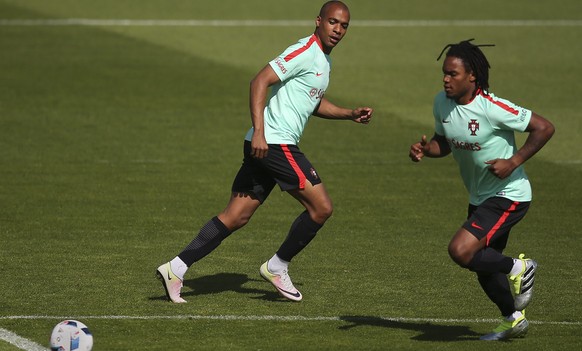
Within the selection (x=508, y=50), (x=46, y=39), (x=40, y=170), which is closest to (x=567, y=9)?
(x=508, y=50)

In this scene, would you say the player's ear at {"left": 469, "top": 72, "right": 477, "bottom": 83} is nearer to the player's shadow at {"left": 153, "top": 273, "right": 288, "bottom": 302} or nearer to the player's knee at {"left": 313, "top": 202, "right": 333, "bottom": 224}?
the player's knee at {"left": 313, "top": 202, "right": 333, "bottom": 224}

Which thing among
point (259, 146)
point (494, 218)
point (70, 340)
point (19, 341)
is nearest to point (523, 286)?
point (494, 218)

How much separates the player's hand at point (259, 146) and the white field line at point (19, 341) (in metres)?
2.32

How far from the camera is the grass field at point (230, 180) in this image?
977 centimetres

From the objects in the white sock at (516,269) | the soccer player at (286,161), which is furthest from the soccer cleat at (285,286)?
the white sock at (516,269)

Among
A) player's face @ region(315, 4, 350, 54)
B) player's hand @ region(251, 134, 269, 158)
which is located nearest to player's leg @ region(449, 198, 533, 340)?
player's hand @ region(251, 134, 269, 158)

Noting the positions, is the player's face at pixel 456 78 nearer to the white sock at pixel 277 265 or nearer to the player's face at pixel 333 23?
the player's face at pixel 333 23

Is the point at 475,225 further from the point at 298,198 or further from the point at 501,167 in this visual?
the point at 298,198

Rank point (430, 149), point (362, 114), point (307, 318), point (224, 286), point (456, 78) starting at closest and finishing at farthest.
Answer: point (456, 78), point (430, 149), point (307, 318), point (362, 114), point (224, 286)

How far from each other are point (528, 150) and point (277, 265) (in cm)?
253

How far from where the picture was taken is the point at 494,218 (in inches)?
358

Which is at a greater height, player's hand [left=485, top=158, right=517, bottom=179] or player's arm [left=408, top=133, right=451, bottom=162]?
player's arm [left=408, top=133, right=451, bottom=162]

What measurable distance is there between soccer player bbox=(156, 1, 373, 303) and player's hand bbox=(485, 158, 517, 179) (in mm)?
1699

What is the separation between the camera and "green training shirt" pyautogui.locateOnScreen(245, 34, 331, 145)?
10.2 meters
